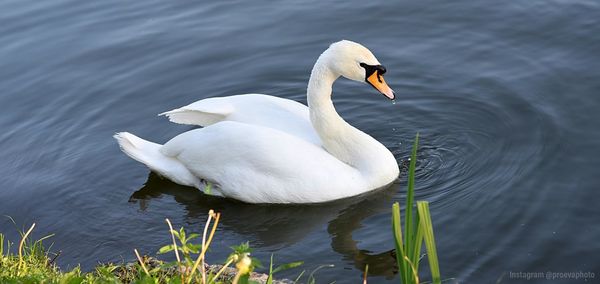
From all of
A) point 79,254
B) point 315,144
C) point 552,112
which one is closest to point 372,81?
point 315,144

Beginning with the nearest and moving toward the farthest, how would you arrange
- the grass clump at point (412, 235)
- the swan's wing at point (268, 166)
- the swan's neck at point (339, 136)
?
the grass clump at point (412, 235), the swan's wing at point (268, 166), the swan's neck at point (339, 136)

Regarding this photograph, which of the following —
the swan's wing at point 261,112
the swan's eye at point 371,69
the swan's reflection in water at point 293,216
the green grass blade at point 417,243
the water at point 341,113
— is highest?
the green grass blade at point 417,243

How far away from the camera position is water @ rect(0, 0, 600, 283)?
7219 mm

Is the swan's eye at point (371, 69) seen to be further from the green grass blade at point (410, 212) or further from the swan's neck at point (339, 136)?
the green grass blade at point (410, 212)

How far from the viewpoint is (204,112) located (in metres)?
8.59

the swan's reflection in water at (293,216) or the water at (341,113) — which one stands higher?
the water at (341,113)

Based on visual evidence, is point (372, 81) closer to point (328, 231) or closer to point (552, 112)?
point (328, 231)

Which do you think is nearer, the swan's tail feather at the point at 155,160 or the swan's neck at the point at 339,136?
the swan's neck at the point at 339,136

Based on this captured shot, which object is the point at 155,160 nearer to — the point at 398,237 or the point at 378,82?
the point at 378,82

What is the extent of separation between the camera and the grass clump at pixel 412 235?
13.6 ft

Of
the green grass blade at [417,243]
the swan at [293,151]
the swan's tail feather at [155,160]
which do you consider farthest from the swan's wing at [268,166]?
the green grass blade at [417,243]

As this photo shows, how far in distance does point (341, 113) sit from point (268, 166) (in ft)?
6.23

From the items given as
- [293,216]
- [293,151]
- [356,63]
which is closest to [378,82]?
[356,63]

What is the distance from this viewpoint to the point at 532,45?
1038cm
